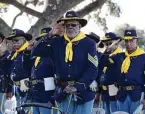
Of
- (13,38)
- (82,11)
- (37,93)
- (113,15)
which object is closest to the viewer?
(37,93)

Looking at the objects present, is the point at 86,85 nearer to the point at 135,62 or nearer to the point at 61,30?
the point at 61,30

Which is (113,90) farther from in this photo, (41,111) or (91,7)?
(91,7)

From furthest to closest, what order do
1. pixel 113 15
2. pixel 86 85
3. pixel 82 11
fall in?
pixel 113 15
pixel 82 11
pixel 86 85

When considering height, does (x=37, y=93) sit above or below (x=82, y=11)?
below

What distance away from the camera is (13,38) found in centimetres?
1091

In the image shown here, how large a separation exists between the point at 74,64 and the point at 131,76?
2.04 m

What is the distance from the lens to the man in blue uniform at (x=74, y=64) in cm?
826

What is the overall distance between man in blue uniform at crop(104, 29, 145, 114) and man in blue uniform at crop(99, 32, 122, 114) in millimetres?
463

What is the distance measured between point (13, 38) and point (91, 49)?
2.97 m

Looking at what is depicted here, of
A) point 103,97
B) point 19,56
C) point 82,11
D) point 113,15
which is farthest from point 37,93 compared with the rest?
point 113,15

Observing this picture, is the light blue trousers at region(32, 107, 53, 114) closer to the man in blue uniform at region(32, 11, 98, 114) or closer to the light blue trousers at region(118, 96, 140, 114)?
the man in blue uniform at region(32, 11, 98, 114)

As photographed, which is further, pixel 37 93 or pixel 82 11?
pixel 82 11

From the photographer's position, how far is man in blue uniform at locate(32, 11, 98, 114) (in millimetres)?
8258

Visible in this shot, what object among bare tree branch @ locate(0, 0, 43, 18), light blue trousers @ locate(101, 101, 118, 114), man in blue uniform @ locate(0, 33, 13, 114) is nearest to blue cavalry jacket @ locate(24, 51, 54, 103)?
man in blue uniform @ locate(0, 33, 13, 114)
